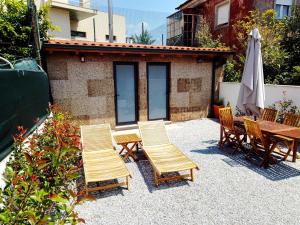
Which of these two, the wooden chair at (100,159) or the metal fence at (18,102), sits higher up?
the metal fence at (18,102)

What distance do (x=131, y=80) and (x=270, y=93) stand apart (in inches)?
217

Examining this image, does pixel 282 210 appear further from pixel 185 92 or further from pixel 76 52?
pixel 76 52

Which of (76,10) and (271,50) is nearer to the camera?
(271,50)

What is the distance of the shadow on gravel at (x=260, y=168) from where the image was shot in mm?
5059

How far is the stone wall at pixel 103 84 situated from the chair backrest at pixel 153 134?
2.95 m

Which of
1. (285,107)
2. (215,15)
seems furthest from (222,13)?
(285,107)

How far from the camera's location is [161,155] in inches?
214

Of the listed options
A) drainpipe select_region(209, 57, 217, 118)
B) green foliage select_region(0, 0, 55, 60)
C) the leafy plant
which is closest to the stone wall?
drainpipe select_region(209, 57, 217, 118)

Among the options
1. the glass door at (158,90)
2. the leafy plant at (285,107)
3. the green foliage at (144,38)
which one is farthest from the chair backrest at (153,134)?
the green foliage at (144,38)

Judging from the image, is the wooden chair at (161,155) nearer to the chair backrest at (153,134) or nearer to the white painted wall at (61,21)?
the chair backrest at (153,134)

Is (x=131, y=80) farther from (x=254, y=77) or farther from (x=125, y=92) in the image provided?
(x=254, y=77)

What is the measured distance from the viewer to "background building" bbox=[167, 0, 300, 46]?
13.6m

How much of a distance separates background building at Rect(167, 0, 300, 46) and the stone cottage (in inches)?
219

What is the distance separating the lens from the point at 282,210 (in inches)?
151
